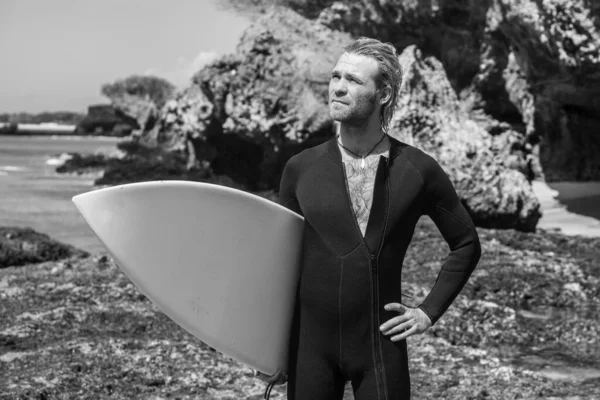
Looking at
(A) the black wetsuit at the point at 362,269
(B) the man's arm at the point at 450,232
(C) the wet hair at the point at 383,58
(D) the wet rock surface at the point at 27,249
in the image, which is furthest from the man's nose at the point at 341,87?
(D) the wet rock surface at the point at 27,249

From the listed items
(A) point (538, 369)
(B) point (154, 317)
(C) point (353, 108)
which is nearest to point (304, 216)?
(C) point (353, 108)

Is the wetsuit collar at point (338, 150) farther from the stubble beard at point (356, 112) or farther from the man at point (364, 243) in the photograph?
the stubble beard at point (356, 112)

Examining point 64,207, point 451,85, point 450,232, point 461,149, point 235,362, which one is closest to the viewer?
point 450,232

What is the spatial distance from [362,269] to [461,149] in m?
10.6

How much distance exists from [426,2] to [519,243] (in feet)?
26.8

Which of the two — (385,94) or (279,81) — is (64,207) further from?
(385,94)

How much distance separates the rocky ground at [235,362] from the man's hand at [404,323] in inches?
109

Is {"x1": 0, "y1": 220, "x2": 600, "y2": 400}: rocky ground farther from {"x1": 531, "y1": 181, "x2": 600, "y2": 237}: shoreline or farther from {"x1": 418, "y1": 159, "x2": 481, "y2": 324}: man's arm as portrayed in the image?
{"x1": 531, "y1": 181, "x2": 600, "y2": 237}: shoreline

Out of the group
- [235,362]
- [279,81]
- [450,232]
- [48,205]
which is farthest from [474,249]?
[48,205]

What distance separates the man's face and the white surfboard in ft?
1.36

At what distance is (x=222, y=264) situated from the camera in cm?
300

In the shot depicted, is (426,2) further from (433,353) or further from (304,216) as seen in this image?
(304,216)

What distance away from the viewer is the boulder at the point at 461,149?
12.8 metres

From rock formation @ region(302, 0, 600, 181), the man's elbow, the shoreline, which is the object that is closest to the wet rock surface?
the shoreline
